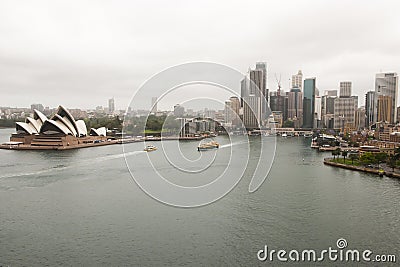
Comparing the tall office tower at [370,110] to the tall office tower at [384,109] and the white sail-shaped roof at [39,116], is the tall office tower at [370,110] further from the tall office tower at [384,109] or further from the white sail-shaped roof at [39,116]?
the white sail-shaped roof at [39,116]

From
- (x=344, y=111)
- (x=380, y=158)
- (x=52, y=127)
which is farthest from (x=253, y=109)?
(x=344, y=111)

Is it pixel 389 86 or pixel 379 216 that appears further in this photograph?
pixel 389 86

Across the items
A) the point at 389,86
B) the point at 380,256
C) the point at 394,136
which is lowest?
the point at 380,256

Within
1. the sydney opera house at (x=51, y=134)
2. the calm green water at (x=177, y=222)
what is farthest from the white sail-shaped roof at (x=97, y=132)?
the calm green water at (x=177, y=222)

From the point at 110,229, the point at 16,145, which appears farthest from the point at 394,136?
the point at 16,145

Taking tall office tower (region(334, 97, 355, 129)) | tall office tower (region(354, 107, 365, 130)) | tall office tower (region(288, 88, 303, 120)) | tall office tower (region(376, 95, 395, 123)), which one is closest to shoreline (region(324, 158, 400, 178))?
tall office tower (region(376, 95, 395, 123))

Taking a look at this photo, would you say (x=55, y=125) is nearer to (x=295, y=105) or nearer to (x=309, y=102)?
(x=295, y=105)

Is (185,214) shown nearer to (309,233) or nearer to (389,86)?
(309,233)
